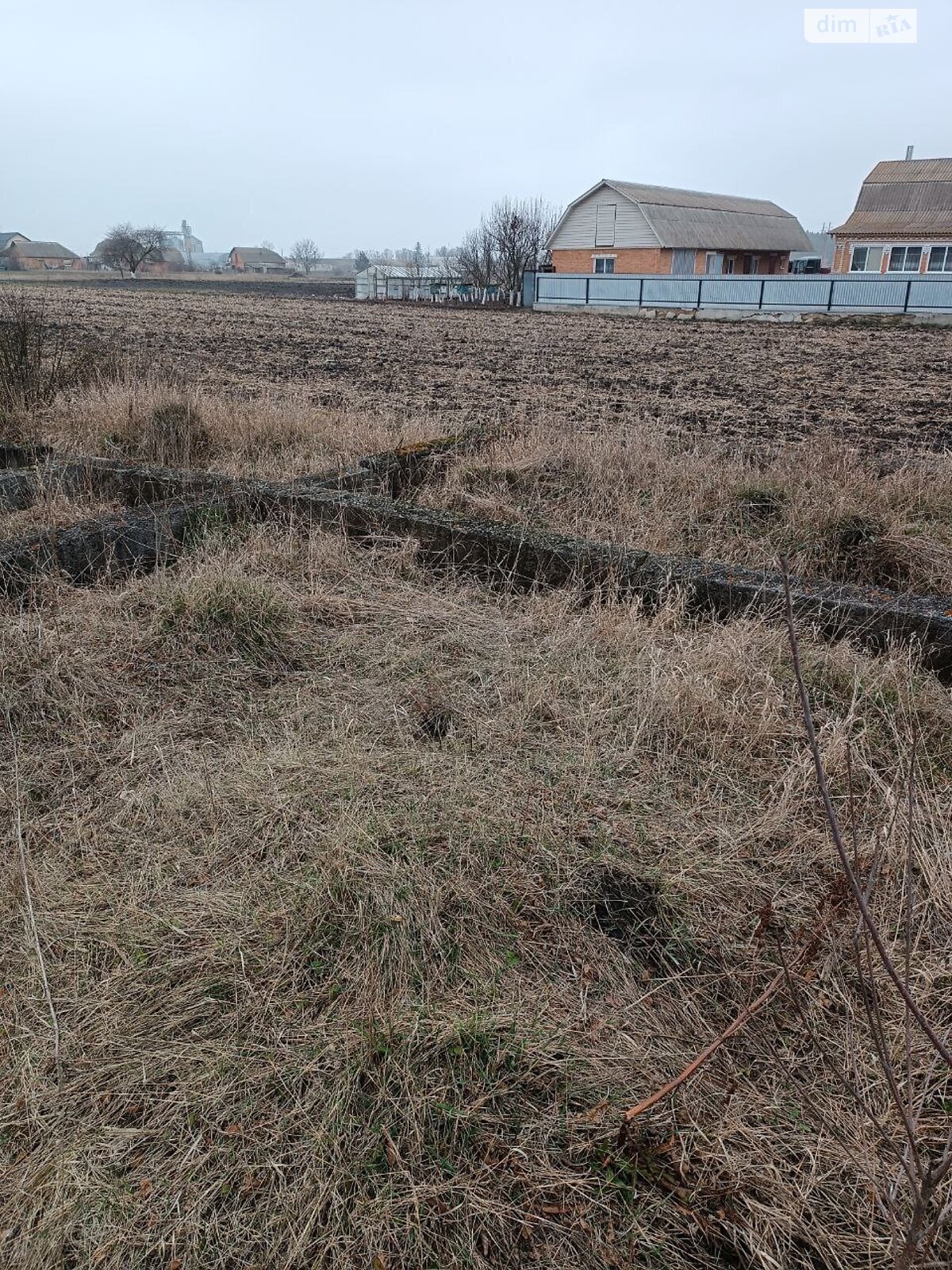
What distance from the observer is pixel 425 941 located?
2535mm

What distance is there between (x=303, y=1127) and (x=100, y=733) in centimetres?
204

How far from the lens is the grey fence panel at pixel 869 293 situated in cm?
3162

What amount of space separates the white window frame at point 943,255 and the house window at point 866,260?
2.30m

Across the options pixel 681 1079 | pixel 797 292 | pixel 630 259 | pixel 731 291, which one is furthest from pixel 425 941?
pixel 630 259

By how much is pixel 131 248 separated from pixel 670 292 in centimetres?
8264

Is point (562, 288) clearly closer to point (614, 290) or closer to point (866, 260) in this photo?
point (614, 290)

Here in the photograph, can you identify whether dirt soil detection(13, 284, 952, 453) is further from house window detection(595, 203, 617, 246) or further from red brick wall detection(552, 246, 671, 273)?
house window detection(595, 203, 617, 246)

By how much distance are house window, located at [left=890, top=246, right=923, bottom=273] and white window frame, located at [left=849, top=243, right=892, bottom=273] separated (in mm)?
414

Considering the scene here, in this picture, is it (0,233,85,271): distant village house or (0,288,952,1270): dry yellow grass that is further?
(0,233,85,271): distant village house

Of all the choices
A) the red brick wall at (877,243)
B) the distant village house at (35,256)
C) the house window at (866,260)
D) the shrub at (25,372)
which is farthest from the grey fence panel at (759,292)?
the distant village house at (35,256)

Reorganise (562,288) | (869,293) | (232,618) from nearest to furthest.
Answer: (232,618) < (869,293) < (562,288)

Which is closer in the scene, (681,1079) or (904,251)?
(681,1079)

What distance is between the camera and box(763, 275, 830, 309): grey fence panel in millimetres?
33594

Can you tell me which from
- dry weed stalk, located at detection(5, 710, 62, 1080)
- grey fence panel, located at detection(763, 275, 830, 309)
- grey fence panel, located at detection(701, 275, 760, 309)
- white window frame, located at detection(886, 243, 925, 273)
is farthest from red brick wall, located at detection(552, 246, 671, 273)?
dry weed stalk, located at detection(5, 710, 62, 1080)
